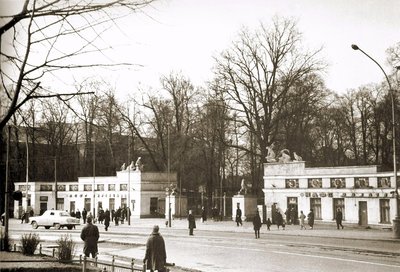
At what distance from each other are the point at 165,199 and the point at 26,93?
33954mm

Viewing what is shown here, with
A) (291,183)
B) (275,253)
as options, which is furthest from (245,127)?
(275,253)

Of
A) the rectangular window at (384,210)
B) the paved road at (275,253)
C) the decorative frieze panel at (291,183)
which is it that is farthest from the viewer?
the decorative frieze panel at (291,183)

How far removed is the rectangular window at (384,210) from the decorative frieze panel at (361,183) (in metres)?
1.23

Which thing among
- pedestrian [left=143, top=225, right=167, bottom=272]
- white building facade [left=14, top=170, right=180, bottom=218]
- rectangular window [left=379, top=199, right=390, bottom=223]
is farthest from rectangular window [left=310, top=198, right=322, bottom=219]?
pedestrian [left=143, top=225, right=167, bottom=272]

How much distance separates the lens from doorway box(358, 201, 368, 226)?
94.3 ft

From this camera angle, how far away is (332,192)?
30578mm

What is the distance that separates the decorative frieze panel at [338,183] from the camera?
30.0m

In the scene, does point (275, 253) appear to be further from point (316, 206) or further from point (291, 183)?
point (291, 183)

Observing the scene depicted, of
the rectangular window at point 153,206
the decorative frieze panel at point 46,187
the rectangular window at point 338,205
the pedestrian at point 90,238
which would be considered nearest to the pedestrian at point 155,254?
the pedestrian at point 90,238

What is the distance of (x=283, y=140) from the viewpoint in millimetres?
38688

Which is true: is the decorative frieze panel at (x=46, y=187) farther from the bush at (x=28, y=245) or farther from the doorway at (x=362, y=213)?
the bush at (x=28, y=245)

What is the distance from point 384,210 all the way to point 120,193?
18572mm

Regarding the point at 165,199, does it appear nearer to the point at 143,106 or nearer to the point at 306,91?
the point at 143,106

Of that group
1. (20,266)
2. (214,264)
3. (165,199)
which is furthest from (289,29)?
(20,266)
